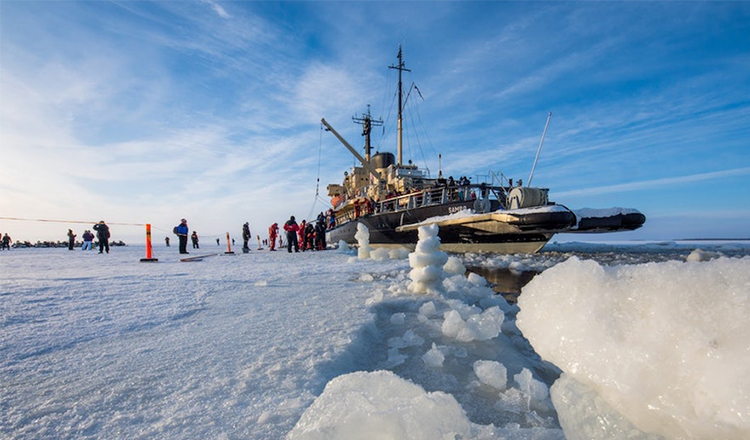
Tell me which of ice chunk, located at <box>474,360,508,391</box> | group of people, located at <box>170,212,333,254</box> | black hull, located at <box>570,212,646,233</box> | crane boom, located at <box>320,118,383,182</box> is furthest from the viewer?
crane boom, located at <box>320,118,383,182</box>

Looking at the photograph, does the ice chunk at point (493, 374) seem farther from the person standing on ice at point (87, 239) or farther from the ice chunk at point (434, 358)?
the person standing on ice at point (87, 239)

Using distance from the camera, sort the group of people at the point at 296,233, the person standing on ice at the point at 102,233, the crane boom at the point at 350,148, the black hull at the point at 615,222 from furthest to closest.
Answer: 1. the crane boom at the point at 350,148
2. the person standing on ice at the point at 102,233
3. the group of people at the point at 296,233
4. the black hull at the point at 615,222

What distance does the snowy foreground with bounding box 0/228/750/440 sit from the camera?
0.94 meters

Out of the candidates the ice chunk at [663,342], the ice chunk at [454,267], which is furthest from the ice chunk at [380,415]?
the ice chunk at [454,267]

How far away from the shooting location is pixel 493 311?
2510 millimetres

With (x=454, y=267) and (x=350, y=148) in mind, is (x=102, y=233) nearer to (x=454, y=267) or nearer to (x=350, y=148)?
(x=350, y=148)

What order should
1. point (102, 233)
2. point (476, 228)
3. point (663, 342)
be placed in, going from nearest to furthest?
point (663, 342) < point (476, 228) < point (102, 233)

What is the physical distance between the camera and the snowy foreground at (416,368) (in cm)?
94

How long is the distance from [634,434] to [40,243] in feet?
171

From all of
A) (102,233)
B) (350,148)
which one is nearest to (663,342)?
(350,148)

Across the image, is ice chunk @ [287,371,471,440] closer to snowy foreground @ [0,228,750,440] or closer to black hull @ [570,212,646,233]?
snowy foreground @ [0,228,750,440]

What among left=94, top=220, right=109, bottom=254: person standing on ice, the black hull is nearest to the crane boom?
the black hull

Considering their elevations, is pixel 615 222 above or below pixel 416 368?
above

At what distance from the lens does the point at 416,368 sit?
199 cm
